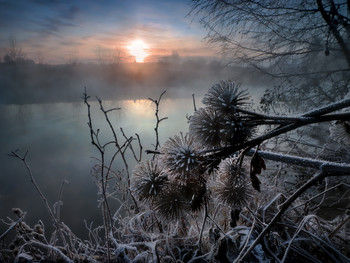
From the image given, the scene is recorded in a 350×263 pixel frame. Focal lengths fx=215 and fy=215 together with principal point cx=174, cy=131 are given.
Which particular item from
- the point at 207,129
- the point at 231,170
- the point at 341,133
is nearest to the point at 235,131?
the point at 207,129

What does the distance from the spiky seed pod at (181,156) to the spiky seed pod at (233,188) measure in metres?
0.29

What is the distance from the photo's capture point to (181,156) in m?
0.74

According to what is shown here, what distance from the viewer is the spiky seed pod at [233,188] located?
3.15 ft

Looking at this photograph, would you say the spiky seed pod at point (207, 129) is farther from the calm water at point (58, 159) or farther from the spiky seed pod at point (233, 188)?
the calm water at point (58, 159)

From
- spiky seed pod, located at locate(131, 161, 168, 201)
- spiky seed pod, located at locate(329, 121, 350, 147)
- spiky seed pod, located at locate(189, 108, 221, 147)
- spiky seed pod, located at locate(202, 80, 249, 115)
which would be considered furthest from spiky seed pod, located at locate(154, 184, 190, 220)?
spiky seed pod, located at locate(329, 121, 350, 147)

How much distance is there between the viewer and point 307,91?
4555 millimetres

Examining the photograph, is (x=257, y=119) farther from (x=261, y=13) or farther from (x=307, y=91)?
(x=307, y=91)

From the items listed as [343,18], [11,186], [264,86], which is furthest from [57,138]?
[343,18]

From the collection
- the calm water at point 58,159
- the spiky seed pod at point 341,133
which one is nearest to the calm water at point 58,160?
the calm water at point 58,159

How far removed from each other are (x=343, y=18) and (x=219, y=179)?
4232 millimetres

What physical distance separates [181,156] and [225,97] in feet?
0.83

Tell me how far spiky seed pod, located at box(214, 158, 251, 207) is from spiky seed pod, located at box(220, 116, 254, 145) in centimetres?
27

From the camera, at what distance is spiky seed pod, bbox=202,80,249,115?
0.73 m

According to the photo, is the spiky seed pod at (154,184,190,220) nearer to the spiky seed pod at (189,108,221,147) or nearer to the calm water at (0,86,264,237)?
the spiky seed pod at (189,108,221,147)
